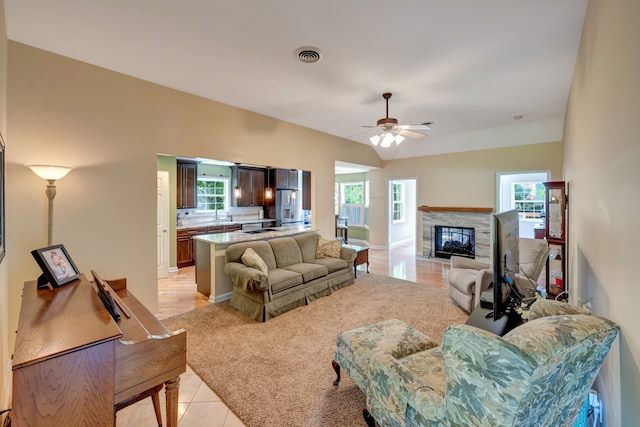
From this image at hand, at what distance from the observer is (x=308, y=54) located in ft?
8.34

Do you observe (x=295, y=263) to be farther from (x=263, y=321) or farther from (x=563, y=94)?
(x=563, y=94)

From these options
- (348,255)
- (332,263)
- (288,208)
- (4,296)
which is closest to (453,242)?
(348,255)

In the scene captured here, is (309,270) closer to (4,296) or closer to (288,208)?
(4,296)

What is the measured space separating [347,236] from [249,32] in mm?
7359

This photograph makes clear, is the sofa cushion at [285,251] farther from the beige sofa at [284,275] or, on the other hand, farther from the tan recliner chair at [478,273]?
the tan recliner chair at [478,273]

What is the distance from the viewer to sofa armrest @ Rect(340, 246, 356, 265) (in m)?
4.67

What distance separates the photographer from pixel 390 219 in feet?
25.4

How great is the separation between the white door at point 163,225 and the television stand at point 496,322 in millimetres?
5179

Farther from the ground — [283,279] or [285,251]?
[285,251]

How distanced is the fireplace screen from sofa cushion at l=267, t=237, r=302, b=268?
4.00 m

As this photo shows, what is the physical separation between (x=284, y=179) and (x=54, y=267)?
18.9ft

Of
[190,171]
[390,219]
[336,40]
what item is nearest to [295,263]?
[336,40]

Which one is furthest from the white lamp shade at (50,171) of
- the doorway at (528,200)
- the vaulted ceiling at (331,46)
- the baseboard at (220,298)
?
the doorway at (528,200)

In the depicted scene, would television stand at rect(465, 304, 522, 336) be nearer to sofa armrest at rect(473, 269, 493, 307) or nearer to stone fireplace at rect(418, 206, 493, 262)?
sofa armrest at rect(473, 269, 493, 307)
